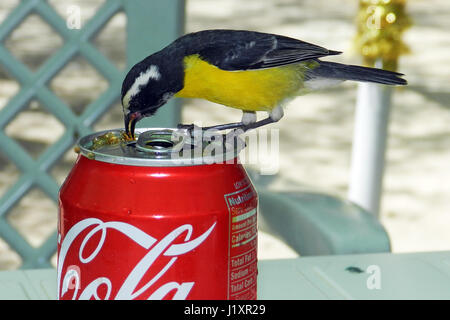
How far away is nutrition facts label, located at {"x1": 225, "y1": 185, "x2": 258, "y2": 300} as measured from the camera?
910 mm

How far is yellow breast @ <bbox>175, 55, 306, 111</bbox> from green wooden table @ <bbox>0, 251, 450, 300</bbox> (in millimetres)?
297

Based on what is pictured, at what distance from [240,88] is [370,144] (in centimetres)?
118

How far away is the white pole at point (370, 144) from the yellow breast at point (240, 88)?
1.07 metres

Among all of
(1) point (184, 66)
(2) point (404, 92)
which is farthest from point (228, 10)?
(1) point (184, 66)

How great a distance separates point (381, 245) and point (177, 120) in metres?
0.66

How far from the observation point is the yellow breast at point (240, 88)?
986 mm

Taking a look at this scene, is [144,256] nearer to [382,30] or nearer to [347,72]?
[347,72]

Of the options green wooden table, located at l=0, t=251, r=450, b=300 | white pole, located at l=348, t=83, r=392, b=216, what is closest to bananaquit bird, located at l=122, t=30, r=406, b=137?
green wooden table, located at l=0, t=251, r=450, b=300

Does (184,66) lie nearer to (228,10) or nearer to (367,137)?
(367,137)

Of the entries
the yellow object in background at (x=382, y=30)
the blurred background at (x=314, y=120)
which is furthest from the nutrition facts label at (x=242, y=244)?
the blurred background at (x=314, y=120)

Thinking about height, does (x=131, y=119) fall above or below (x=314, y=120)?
above

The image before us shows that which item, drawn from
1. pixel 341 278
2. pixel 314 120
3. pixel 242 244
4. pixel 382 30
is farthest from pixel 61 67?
pixel 314 120

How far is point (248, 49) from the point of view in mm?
982

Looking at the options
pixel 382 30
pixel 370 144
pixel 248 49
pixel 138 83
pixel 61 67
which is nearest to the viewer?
pixel 138 83
